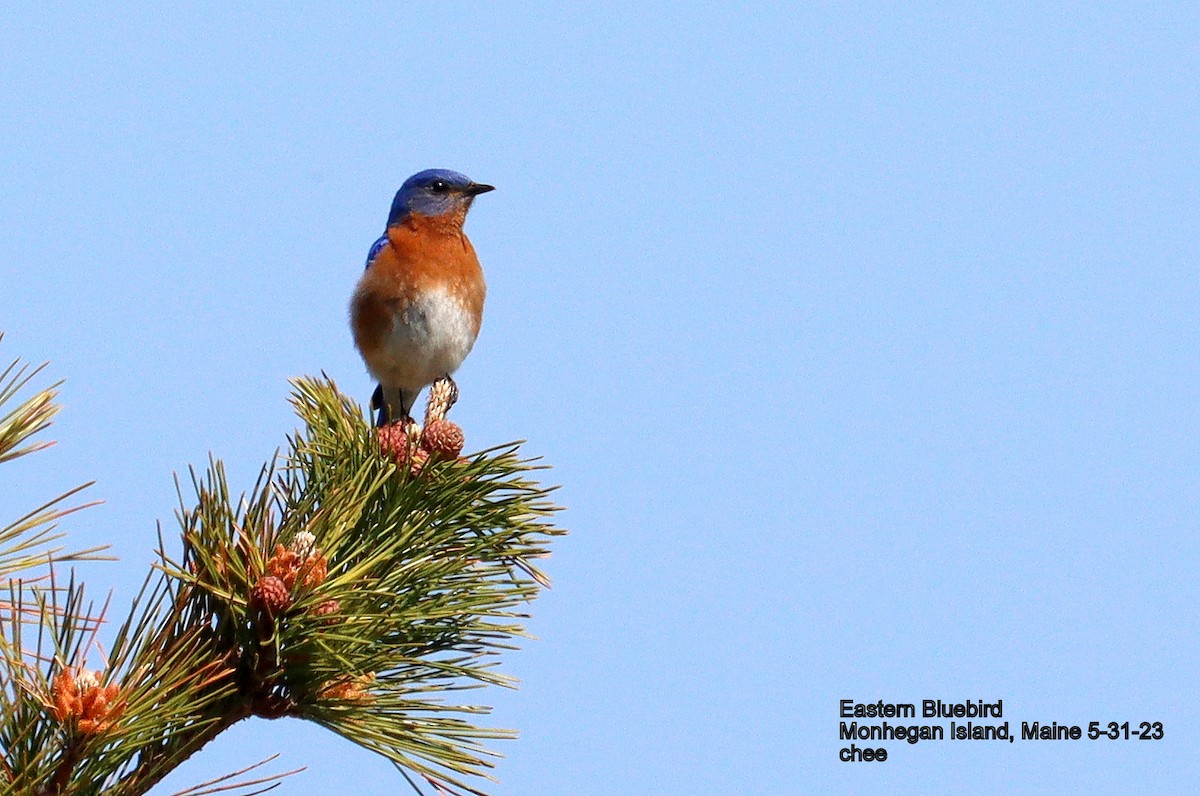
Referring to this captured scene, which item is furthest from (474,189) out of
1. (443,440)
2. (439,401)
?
(443,440)

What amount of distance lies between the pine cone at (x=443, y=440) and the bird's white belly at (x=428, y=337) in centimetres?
339

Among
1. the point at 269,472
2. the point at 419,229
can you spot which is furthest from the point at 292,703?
the point at 419,229

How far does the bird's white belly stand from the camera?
668cm

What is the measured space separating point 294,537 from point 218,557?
0.20 metres

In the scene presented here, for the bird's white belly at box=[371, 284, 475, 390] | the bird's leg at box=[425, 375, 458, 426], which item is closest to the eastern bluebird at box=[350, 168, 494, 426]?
the bird's white belly at box=[371, 284, 475, 390]

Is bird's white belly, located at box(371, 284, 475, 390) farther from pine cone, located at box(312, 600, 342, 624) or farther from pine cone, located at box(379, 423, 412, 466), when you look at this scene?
pine cone, located at box(312, 600, 342, 624)

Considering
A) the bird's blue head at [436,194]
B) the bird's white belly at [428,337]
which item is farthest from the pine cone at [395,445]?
the bird's blue head at [436,194]

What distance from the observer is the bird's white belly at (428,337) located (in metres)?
6.68

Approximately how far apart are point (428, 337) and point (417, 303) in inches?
7.2

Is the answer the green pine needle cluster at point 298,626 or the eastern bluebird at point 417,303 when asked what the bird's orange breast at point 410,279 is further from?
the green pine needle cluster at point 298,626

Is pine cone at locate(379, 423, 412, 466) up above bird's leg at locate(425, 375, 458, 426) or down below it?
below

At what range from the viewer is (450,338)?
22.2ft

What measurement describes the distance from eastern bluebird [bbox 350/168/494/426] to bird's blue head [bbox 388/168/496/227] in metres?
0.03

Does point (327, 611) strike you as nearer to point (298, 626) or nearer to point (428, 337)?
point (298, 626)
